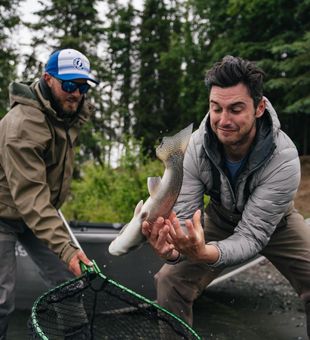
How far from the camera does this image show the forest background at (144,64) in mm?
10164

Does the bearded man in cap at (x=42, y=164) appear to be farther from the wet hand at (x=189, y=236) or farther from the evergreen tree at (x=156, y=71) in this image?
the evergreen tree at (x=156, y=71)

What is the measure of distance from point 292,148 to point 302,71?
49.0ft

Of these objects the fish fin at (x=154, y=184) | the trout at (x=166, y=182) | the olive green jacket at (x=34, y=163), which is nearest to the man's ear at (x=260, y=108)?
the trout at (x=166, y=182)

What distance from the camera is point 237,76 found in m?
3.07

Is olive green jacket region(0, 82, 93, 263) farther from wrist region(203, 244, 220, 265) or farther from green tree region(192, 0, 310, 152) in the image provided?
green tree region(192, 0, 310, 152)

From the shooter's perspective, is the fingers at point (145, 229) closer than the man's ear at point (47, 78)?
Yes

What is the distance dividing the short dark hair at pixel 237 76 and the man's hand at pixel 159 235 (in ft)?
2.84

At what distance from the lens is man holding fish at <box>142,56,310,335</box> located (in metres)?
3.06

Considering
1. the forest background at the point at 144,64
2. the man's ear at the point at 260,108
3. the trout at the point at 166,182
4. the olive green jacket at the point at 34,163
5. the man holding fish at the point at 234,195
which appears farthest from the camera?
the forest background at the point at 144,64

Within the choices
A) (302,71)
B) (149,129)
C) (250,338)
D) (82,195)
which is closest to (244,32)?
(302,71)

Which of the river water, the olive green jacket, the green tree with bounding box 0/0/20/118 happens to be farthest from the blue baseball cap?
the green tree with bounding box 0/0/20/118

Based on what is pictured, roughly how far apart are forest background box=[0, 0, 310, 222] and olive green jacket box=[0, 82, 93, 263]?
5234mm

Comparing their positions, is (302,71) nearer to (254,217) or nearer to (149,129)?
(149,129)

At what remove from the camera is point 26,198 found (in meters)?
A: 3.53
